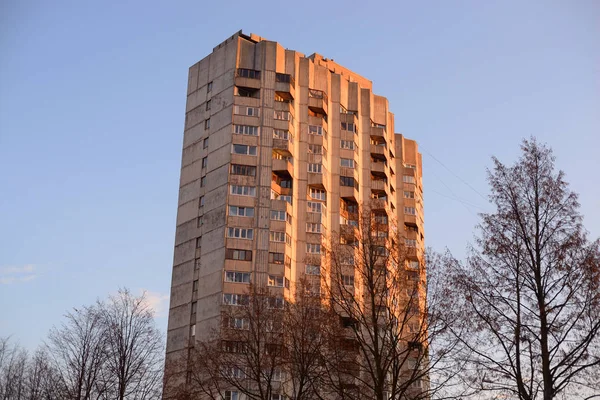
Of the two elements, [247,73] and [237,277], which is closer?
[237,277]

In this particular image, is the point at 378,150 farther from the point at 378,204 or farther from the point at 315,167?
the point at 378,204

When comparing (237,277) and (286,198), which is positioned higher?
(286,198)

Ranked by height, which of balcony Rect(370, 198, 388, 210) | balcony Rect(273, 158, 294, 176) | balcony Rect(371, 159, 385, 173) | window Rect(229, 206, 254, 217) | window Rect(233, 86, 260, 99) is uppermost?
window Rect(233, 86, 260, 99)

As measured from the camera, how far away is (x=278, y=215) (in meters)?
99.8

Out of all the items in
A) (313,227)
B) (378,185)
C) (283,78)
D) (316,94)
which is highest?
(316,94)

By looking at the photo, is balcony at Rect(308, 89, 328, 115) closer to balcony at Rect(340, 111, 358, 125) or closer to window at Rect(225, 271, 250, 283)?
balcony at Rect(340, 111, 358, 125)

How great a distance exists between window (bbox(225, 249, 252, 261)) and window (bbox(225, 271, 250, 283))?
193 centimetres

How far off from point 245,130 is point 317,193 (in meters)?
13.5

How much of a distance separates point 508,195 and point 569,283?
4.57 m

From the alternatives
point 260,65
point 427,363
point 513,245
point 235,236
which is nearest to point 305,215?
point 235,236

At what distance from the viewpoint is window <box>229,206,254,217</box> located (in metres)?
98.3

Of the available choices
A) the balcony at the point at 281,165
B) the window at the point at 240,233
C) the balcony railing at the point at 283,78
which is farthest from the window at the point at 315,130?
the window at the point at 240,233

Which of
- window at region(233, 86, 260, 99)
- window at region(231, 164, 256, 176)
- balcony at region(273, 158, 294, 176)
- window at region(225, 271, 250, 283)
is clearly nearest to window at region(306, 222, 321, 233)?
balcony at region(273, 158, 294, 176)

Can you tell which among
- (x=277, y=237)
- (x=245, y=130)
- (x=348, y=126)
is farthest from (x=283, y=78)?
(x=277, y=237)
